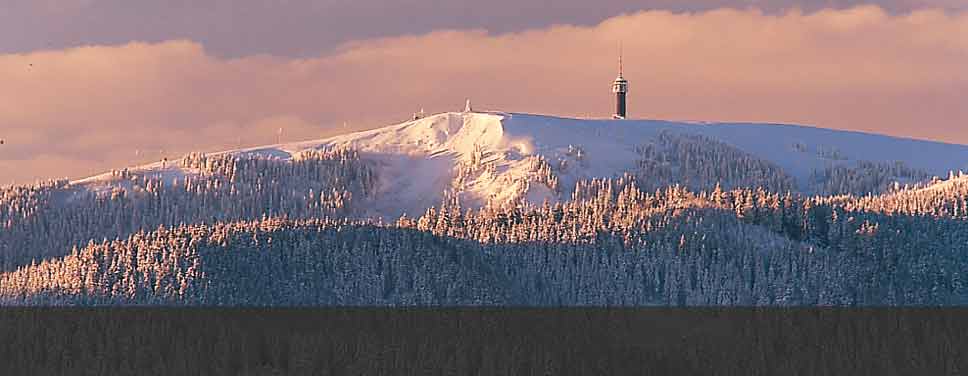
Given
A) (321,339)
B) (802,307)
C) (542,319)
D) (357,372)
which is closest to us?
(357,372)

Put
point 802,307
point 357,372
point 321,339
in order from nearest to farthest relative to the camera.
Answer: point 357,372
point 321,339
point 802,307

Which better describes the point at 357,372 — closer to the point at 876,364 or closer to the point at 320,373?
the point at 320,373

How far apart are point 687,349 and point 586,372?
3.06m

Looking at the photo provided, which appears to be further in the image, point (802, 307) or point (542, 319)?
point (802, 307)

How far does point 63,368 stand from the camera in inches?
1026

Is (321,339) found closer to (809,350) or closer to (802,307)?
(809,350)

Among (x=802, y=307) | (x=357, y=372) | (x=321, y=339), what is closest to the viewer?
(x=357, y=372)

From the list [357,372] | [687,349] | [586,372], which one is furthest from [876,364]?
[357,372]

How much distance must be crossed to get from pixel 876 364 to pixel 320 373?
10896 mm

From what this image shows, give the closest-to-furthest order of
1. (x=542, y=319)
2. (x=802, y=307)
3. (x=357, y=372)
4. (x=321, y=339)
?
1. (x=357, y=372)
2. (x=321, y=339)
3. (x=542, y=319)
4. (x=802, y=307)

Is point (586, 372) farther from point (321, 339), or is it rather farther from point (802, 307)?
point (802, 307)

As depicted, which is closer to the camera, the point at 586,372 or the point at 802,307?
the point at 586,372

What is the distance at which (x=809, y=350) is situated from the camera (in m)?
28.1

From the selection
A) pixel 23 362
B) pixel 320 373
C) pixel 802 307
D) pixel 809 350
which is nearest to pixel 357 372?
pixel 320 373
